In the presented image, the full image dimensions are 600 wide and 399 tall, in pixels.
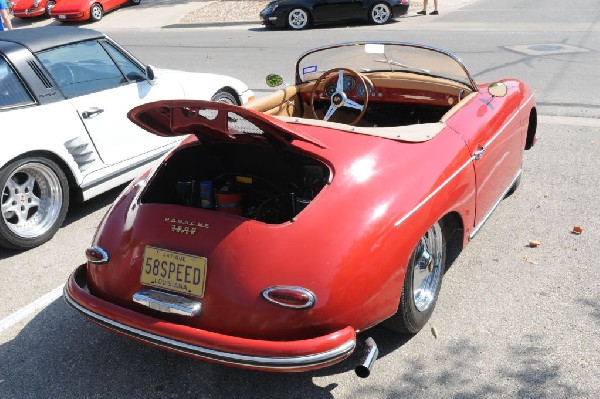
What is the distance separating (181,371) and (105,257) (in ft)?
2.40

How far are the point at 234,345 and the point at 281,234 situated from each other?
1.86 ft

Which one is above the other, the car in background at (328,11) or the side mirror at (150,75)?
the side mirror at (150,75)

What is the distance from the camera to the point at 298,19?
16.6m

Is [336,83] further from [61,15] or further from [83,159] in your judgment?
[61,15]

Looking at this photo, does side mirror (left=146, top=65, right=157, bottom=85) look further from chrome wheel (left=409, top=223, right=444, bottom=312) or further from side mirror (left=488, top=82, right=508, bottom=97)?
chrome wheel (left=409, top=223, right=444, bottom=312)

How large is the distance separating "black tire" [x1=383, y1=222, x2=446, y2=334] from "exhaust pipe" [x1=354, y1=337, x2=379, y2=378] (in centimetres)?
37

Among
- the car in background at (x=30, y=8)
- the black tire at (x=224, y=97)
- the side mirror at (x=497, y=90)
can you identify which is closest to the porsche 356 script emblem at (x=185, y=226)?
the side mirror at (x=497, y=90)

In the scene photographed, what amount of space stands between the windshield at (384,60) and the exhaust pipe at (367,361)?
2.49 metres

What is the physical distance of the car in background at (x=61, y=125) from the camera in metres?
5.27

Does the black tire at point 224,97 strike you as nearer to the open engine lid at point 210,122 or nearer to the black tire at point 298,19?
the open engine lid at point 210,122

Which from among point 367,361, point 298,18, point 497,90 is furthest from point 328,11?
point 367,361

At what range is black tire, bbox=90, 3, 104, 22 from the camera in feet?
66.7

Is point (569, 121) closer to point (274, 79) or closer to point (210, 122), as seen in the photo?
point (274, 79)

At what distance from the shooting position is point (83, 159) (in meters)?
5.67
